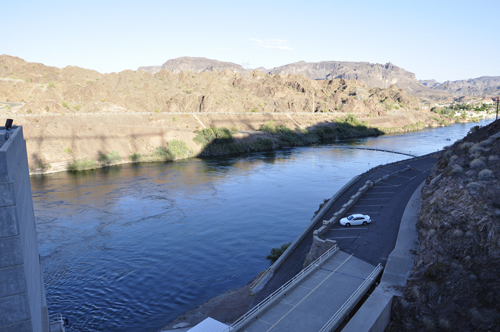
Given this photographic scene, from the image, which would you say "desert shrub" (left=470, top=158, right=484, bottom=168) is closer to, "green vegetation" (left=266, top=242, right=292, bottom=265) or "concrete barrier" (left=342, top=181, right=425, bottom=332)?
"concrete barrier" (left=342, top=181, right=425, bottom=332)

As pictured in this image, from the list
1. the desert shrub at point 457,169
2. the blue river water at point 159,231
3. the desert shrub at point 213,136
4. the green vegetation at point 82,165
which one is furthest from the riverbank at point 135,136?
the desert shrub at point 457,169

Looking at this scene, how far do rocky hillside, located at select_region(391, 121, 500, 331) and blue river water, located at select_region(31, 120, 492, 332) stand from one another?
413 inches

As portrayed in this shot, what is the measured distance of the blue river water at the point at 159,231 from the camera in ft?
64.5

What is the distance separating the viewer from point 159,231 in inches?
1168

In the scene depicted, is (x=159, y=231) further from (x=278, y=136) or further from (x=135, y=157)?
(x=278, y=136)

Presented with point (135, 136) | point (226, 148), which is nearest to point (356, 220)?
point (226, 148)

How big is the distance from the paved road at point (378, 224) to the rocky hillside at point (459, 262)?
213 centimetres

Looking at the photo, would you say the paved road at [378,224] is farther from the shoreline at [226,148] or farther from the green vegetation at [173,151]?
the shoreline at [226,148]

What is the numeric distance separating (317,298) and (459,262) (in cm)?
583

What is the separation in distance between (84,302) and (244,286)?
347 inches

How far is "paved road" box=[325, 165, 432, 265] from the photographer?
17.8 metres

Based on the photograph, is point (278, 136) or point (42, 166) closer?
point (42, 166)

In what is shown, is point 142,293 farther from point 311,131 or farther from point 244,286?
point 311,131

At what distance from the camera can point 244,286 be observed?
67.5ft
